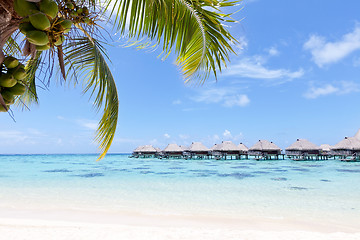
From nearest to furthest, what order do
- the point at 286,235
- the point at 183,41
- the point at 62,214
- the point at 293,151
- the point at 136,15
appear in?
the point at 136,15 → the point at 183,41 → the point at 286,235 → the point at 62,214 → the point at 293,151

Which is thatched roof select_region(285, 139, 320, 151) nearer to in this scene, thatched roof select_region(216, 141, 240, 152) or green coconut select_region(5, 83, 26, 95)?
thatched roof select_region(216, 141, 240, 152)

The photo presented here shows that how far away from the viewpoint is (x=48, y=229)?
5.00 meters

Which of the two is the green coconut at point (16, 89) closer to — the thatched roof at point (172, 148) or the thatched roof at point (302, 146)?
the thatched roof at point (172, 148)

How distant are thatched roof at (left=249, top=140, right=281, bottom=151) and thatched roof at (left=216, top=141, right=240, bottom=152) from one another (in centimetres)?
209

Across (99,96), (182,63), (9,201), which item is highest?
(182,63)

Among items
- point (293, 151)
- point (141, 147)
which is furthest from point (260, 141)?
point (141, 147)

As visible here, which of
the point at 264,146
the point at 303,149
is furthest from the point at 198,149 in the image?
the point at 303,149

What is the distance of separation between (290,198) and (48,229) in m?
7.99

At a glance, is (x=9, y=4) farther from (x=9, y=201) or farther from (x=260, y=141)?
(x=260, y=141)

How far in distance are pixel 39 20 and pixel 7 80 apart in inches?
8.7

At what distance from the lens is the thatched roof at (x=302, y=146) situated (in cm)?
3101

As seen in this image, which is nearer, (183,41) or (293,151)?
(183,41)

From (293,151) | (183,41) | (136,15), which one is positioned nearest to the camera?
(136,15)

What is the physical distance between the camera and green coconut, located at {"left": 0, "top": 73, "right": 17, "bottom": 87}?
799 millimetres
